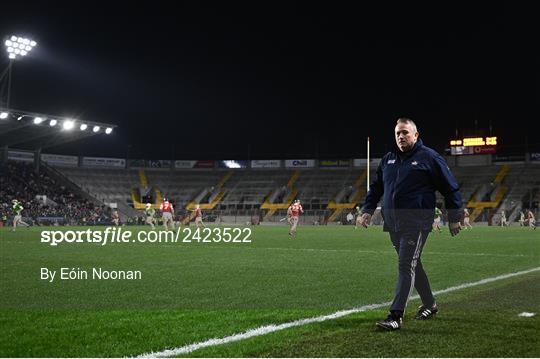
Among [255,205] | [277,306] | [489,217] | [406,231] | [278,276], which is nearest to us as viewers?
[406,231]

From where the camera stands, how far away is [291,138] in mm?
78875

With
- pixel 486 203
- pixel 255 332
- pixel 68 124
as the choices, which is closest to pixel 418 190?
pixel 255 332

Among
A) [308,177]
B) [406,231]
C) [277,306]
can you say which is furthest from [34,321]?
[308,177]

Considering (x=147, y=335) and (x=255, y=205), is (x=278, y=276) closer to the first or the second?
(x=147, y=335)

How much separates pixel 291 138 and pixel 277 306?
7244 cm

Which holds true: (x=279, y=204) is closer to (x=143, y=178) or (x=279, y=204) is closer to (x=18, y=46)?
(x=143, y=178)

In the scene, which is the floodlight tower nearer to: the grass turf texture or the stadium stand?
the stadium stand

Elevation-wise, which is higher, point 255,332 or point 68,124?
point 68,124

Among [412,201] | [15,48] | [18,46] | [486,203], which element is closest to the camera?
[412,201]

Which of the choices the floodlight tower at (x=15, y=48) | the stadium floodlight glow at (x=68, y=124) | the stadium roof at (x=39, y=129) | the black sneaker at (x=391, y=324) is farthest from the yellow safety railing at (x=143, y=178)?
the black sneaker at (x=391, y=324)

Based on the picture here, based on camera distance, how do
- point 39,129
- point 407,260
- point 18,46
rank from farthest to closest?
1. point 39,129
2. point 18,46
3. point 407,260

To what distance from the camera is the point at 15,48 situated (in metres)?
43.3

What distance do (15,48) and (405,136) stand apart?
44.1 metres

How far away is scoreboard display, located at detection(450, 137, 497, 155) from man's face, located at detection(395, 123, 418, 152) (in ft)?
210
